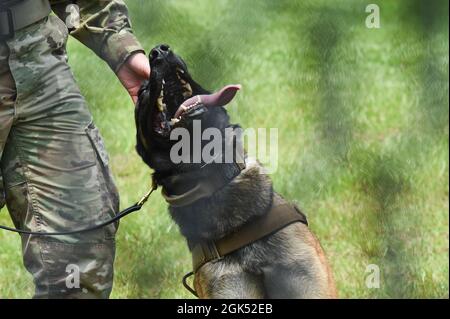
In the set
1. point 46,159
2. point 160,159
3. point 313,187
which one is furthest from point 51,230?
point 313,187

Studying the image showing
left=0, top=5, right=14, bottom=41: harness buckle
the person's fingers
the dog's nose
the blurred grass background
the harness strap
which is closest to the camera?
left=0, top=5, right=14, bottom=41: harness buckle

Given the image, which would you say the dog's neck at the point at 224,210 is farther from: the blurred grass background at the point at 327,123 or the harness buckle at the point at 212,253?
the blurred grass background at the point at 327,123

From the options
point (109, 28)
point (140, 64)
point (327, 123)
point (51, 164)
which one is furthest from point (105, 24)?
point (327, 123)

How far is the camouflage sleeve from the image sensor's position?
3279mm

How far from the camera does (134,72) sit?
3.34 m

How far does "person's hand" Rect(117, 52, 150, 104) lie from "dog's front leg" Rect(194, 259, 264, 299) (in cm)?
67

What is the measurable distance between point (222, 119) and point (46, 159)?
0.63m

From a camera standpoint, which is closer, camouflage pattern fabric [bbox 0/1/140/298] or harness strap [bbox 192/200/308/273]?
camouflage pattern fabric [bbox 0/1/140/298]

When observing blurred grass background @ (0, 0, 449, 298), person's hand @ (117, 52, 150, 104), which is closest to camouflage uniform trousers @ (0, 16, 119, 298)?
person's hand @ (117, 52, 150, 104)

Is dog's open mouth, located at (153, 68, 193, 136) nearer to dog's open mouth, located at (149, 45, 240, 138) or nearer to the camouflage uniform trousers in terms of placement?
dog's open mouth, located at (149, 45, 240, 138)

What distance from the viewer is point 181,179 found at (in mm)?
3225

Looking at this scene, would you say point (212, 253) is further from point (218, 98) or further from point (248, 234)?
point (218, 98)

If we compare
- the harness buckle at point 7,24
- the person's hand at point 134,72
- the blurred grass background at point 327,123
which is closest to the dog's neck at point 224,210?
the person's hand at point 134,72

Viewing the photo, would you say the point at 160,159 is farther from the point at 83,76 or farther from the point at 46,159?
the point at 83,76
